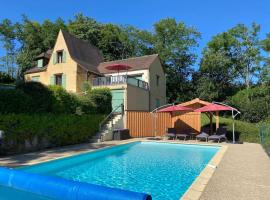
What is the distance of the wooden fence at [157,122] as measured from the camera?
21375mm

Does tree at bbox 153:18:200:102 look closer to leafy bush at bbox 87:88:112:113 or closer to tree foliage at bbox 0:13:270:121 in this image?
tree foliage at bbox 0:13:270:121

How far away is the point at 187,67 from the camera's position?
41.1 m

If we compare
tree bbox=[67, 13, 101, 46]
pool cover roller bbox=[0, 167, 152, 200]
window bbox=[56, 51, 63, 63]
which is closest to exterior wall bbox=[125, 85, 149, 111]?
window bbox=[56, 51, 63, 63]

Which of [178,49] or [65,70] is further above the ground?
[178,49]

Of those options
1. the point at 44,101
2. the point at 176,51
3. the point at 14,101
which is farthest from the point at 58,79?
the point at 176,51

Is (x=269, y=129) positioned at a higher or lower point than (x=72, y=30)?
lower

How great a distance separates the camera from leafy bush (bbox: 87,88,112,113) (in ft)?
63.0

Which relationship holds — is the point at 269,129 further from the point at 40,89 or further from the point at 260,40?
the point at 260,40

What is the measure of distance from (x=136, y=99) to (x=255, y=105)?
15071 millimetres

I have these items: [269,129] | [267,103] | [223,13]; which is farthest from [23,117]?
[267,103]

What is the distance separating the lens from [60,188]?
5230mm

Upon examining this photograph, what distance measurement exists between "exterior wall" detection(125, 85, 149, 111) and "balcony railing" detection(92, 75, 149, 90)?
1.72ft

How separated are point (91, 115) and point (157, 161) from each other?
297 inches

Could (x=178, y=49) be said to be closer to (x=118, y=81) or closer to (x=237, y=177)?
(x=118, y=81)
